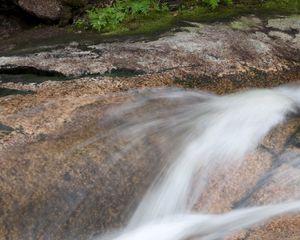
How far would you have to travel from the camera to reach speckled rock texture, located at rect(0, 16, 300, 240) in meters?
4.10

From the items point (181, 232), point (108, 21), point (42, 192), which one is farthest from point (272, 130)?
point (108, 21)

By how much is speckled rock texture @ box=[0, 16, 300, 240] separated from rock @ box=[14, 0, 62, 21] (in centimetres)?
178

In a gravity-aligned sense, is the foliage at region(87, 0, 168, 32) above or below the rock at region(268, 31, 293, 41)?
above

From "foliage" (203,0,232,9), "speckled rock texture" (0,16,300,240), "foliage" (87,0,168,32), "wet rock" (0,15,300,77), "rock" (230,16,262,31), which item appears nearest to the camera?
"speckled rock texture" (0,16,300,240)

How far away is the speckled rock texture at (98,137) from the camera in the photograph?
4.10m

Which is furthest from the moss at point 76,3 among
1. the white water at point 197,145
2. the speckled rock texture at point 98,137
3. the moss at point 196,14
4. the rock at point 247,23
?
the white water at point 197,145

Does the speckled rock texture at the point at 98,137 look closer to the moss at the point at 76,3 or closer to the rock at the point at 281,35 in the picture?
the rock at the point at 281,35

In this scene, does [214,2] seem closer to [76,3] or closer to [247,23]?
[247,23]

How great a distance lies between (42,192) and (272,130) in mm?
2426

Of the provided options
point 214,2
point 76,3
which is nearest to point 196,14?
point 214,2

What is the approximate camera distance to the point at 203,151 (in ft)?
16.2

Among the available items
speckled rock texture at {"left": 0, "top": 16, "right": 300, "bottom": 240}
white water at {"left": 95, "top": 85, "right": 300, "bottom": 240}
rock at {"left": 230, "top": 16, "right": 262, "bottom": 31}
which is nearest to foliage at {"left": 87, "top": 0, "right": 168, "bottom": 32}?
speckled rock texture at {"left": 0, "top": 16, "right": 300, "bottom": 240}

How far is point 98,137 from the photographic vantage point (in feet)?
15.4

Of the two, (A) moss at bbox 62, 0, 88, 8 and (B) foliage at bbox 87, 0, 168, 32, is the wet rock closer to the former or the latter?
(B) foliage at bbox 87, 0, 168, 32
